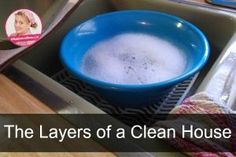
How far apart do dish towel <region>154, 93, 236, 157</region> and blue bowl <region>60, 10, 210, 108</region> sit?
7cm

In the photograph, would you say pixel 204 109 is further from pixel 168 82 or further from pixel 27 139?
pixel 27 139

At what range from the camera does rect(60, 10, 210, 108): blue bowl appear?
559 mm

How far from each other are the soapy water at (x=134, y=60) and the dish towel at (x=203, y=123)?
149mm

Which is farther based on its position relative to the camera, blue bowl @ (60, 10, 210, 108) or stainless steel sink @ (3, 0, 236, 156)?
stainless steel sink @ (3, 0, 236, 156)

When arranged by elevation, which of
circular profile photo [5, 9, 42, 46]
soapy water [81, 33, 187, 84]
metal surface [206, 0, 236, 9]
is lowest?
soapy water [81, 33, 187, 84]

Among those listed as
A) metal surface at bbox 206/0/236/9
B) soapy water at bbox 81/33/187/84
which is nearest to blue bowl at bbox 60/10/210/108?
soapy water at bbox 81/33/187/84

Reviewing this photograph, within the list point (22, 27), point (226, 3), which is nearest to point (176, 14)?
point (226, 3)

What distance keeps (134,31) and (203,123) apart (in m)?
0.37

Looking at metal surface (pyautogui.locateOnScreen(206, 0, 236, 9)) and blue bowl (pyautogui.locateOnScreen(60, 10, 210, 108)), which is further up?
metal surface (pyautogui.locateOnScreen(206, 0, 236, 9))

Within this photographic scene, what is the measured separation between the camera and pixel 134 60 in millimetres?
694

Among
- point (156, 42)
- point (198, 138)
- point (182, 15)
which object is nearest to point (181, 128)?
point (198, 138)

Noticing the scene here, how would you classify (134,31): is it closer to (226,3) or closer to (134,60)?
(134,60)

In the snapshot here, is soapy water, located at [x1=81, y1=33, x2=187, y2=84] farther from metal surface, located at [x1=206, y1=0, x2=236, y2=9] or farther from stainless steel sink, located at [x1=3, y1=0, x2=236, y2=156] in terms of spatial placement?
metal surface, located at [x1=206, y1=0, x2=236, y2=9]

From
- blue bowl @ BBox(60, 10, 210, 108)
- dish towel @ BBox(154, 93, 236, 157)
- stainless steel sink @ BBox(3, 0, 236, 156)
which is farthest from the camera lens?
stainless steel sink @ BBox(3, 0, 236, 156)
